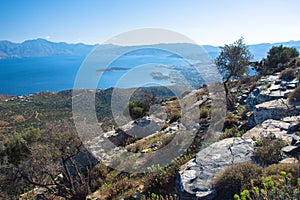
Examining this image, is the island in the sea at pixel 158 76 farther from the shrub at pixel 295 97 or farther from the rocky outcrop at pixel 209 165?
the rocky outcrop at pixel 209 165

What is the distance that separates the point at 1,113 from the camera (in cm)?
5531

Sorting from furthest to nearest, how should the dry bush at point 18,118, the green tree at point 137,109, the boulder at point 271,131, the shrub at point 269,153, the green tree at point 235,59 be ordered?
the dry bush at point 18,118 < the green tree at point 137,109 < the green tree at point 235,59 < the boulder at point 271,131 < the shrub at point 269,153

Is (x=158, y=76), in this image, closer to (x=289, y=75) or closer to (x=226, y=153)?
Answer: (x=289, y=75)

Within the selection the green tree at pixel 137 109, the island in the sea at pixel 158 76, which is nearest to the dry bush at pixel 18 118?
the island in the sea at pixel 158 76

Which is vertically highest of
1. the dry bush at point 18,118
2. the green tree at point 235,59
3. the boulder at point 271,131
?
the green tree at point 235,59

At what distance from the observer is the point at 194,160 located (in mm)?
6266

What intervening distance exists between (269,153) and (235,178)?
1.31 m

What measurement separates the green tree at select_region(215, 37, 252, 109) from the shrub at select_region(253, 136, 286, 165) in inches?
420

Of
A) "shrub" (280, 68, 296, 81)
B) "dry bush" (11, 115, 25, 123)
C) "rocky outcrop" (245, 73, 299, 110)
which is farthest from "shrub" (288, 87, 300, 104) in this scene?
"dry bush" (11, 115, 25, 123)

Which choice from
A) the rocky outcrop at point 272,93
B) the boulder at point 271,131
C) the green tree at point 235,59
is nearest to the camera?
the boulder at point 271,131

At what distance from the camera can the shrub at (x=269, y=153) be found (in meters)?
5.01

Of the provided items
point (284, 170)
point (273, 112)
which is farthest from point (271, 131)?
point (284, 170)

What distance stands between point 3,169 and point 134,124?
8362 mm

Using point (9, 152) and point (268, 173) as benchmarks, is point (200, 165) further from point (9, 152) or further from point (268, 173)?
point (9, 152)
